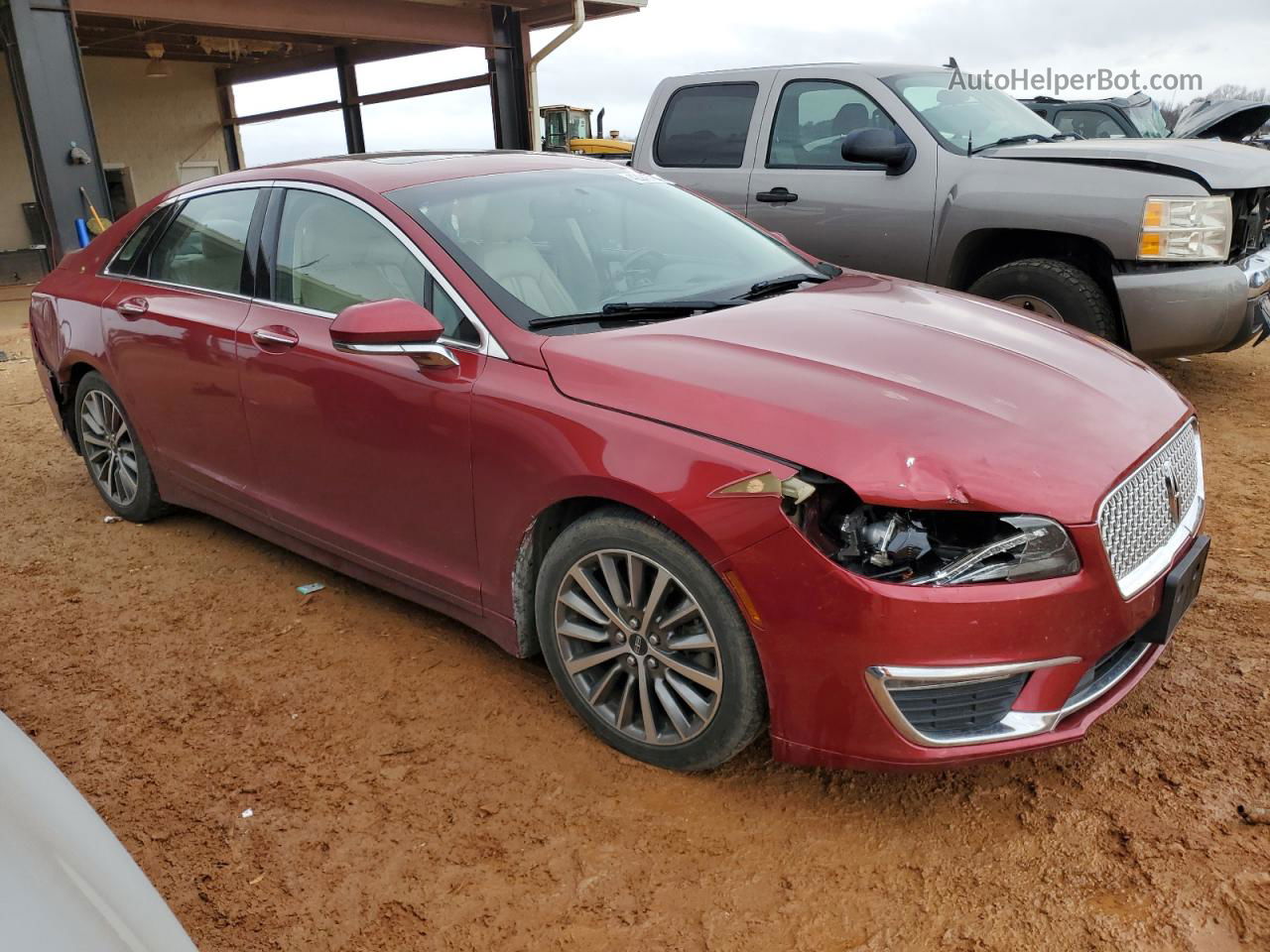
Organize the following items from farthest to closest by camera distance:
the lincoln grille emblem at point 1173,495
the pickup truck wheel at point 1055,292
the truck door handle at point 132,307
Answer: the pickup truck wheel at point 1055,292 < the truck door handle at point 132,307 < the lincoln grille emblem at point 1173,495

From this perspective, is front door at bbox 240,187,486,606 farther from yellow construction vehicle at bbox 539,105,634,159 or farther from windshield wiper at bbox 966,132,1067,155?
yellow construction vehicle at bbox 539,105,634,159

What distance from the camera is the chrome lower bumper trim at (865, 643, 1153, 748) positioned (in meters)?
2.25

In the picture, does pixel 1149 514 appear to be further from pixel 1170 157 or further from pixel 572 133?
pixel 572 133

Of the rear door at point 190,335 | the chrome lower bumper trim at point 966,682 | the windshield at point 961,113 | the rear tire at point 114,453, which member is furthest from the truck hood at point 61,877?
the windshield at point 961,113

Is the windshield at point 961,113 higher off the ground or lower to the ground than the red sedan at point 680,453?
higher

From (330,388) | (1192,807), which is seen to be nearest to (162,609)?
(330,388)

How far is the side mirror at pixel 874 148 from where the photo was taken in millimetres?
5605

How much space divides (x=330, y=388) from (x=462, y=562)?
78cm

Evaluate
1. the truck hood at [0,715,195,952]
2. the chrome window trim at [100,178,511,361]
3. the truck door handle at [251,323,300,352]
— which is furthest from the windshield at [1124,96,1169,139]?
the truck hood at [0,715,195,952]

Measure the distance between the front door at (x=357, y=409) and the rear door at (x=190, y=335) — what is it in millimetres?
188

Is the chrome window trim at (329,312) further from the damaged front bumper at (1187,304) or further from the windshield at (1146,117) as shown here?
the windshield at (1146,117)

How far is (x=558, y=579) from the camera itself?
9.23 feet

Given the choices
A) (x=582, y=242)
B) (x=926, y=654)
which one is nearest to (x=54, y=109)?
(x=582, y=242)

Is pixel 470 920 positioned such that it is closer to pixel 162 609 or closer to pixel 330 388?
Answer: pixel 330 388
